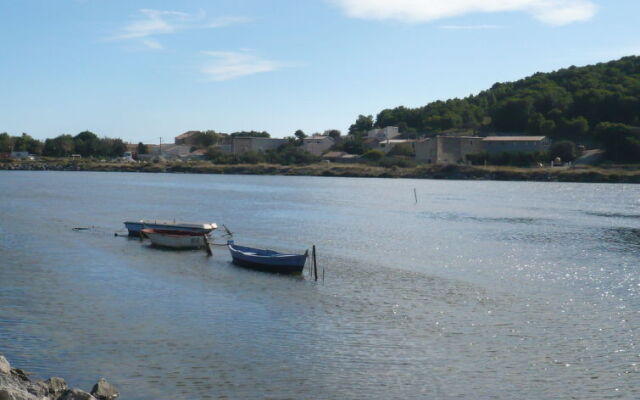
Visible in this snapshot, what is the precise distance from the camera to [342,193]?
88875mm

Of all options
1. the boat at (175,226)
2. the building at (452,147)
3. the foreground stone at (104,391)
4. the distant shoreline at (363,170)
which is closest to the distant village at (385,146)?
the building at (452,147)

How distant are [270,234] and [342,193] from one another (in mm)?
46393

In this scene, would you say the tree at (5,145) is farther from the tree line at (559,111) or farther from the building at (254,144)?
the tree line at (559,111)

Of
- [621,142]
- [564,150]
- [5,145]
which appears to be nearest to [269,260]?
[621,142]

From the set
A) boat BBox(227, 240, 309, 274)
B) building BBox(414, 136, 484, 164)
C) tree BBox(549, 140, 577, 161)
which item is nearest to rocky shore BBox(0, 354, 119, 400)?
boat BBox(227, 240, 309, 274)

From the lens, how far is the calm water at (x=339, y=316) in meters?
15.0

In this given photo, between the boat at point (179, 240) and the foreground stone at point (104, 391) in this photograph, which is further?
the boat at point (179, 240)

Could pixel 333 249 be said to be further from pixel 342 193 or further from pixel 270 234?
pixel 342 193

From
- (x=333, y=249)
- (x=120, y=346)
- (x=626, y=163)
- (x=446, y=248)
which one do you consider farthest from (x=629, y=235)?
(x=626, y=163)

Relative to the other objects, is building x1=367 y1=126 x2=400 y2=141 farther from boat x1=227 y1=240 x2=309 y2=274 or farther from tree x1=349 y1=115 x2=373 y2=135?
boat x1=227 y1=240 x2=309 y2=274

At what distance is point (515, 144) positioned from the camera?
397 feet

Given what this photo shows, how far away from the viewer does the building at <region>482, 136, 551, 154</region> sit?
386ft

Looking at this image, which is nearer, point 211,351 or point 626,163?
point 211,351

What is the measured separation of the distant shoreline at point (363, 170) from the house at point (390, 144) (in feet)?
24.3
